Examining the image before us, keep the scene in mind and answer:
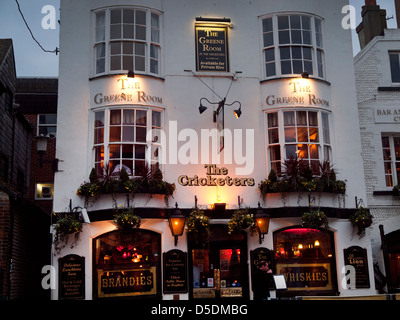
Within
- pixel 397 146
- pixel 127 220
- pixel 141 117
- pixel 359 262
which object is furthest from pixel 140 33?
pixel 359 262

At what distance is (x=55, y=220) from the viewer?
13.5 meters

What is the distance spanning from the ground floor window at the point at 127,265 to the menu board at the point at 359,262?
206 inches

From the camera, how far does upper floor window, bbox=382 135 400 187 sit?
52.4ft

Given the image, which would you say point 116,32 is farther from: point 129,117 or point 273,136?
point 273,136

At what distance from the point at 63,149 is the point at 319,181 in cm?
696

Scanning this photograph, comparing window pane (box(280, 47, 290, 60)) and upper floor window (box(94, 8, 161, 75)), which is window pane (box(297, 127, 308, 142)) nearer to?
window pane (box(280, 47, 290, 60))

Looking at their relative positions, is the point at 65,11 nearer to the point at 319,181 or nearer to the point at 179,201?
the point at 179,201

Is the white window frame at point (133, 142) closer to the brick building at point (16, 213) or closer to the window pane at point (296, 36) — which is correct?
the brick building at point (16, 213)

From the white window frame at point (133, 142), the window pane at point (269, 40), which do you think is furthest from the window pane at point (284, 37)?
the white window frame at point (133, 142)

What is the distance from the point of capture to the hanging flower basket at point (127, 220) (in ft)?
42.2

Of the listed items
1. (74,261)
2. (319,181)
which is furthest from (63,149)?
(319,181)

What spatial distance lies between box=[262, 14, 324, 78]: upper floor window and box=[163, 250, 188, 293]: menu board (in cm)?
587

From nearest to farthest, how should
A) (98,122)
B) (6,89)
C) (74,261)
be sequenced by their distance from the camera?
(74,261)
(98,122)
(6,89)

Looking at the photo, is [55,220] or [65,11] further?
[65,11]
